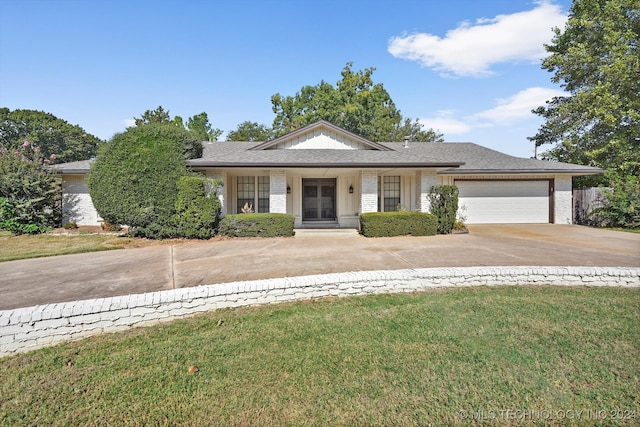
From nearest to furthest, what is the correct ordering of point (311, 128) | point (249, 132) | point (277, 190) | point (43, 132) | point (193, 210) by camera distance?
point (193, 210), point (277, 190), point (311, 128), point (43, 132), point (249, 132)

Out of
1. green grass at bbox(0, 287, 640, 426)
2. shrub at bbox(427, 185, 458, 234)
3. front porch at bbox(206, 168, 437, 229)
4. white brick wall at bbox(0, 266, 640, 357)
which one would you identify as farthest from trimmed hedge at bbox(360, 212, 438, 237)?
green grass at bbox(0, 287, 640, 426)

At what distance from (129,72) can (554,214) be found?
69.2 feet

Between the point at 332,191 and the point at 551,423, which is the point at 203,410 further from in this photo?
the point at 332,191

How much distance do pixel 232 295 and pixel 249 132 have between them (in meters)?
39.9

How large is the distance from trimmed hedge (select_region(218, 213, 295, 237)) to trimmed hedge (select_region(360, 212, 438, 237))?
3005 mm

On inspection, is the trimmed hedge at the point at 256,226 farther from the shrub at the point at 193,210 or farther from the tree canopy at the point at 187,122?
the tree canopy at the point at 187,122

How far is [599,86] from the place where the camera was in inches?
634

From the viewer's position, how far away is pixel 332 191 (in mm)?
14836

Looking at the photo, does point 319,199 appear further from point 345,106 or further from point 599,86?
point 345,106

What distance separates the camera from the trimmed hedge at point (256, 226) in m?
11.1

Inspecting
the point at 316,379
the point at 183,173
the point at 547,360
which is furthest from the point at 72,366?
the point at 183,173

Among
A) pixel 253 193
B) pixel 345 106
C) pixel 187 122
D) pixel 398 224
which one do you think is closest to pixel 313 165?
pixel 398 224

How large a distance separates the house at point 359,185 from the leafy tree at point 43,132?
34945 mm

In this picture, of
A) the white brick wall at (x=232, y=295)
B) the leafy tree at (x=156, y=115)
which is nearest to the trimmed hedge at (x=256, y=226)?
the white brick wall at (x=232, y=295)
